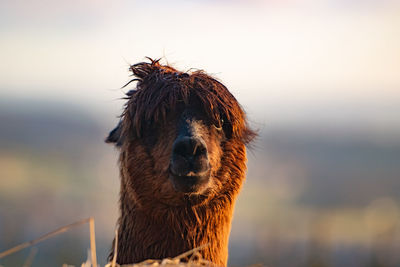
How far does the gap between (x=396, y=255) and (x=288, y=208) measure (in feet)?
129

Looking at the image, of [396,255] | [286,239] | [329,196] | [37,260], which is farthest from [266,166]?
[37,260]

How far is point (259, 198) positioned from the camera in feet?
447

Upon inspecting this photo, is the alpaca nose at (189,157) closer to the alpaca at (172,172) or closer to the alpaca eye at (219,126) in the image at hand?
the alpaca at (172,172)

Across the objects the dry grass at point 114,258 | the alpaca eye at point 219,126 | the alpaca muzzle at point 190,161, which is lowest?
the dry grass at point 114,258

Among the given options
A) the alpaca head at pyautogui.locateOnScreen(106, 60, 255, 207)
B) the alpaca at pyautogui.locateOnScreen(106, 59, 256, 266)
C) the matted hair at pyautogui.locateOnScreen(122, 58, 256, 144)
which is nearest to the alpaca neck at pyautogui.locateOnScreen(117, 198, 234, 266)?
the alpaca at pyautogui.locateOnScreen(106, 59, 256, 266)

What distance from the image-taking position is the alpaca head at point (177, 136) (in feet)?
19.3

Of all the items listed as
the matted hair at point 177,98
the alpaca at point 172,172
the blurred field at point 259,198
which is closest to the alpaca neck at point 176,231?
the alpaca at point 172,172

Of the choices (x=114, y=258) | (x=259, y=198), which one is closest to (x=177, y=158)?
(x=114, y=258)

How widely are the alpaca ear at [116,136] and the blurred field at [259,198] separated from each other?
46.6m

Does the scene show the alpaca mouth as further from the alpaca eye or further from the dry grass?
the alpaca eye

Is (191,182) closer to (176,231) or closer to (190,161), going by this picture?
(190,161)

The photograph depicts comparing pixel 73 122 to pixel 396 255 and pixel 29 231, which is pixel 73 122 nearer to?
pixel 29 231

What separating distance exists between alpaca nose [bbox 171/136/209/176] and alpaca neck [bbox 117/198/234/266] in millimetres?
624

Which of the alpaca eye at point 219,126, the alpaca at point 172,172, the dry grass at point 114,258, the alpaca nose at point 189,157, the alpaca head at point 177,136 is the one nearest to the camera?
the dry grass at point 114,258
